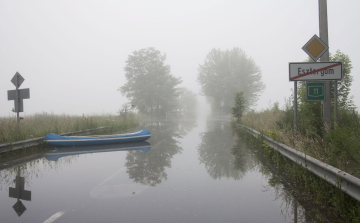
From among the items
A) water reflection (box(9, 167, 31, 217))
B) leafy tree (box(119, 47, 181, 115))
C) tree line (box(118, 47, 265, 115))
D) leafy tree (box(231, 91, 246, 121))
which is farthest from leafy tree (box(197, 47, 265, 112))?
water reflection (box(9, 167, 31, 217))

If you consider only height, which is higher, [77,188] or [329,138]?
[329,138]

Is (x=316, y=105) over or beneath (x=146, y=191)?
over

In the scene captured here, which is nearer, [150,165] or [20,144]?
[150,165]

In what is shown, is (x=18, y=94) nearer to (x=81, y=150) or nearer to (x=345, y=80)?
(x=81, y=150)

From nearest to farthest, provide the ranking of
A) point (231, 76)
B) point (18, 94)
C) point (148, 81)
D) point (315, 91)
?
1. point (315, 91)
2. point (18, 94)
3. point (148, 81)
4. point (231, 76)

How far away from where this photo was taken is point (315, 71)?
7535 mm

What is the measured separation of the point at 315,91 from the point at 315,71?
604 mm

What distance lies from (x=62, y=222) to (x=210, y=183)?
3015 mm

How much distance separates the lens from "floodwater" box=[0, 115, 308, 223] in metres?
3.89

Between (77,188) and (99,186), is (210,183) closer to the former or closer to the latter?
(99,186)

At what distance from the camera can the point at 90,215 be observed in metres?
3.89

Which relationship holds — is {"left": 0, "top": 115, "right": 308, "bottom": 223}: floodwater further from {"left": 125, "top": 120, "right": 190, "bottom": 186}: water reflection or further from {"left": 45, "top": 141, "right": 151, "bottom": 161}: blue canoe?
{"left": 45, "top": 141, "right": 151, "bottom": 161}: blue canoe

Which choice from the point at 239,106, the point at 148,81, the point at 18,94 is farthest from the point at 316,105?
the point at 148,81

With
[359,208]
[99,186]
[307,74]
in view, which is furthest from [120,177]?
[307,74]
